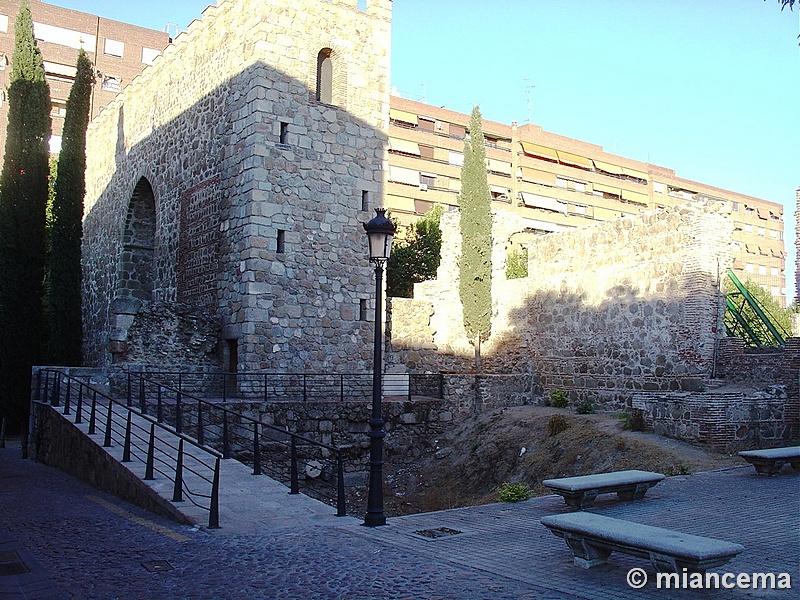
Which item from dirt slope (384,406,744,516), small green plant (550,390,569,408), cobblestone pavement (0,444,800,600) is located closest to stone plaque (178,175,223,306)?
dirt slope (384,406,744,516)

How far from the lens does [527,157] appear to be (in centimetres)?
6131

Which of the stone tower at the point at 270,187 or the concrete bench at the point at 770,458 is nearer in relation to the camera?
the concrete bench at the point at 770,458

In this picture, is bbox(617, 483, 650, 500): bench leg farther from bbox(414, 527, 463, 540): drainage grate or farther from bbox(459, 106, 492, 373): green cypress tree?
bbox(459, 106, 492, 373): green cypress tree

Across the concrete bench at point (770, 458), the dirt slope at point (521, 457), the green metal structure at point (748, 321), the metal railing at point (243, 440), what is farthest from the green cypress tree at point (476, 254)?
the concrete bench at point (770, 458)

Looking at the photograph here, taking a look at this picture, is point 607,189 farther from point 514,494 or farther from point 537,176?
point 514,494

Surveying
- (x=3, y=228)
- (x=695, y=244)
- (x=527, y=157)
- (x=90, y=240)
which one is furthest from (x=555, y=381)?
(x=527, y=157)

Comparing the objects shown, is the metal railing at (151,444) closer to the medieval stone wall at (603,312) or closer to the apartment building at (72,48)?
the medieval stone wall at (603,312)

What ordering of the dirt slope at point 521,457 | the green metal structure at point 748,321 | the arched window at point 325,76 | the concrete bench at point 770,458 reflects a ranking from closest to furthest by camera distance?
1. the concrete bench at point 770,458
2. the dirt slope at point 521,457
3. the green metal structure at point 748,321
4. the arched window at point 325,76

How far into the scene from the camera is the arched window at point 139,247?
2375 centimetres

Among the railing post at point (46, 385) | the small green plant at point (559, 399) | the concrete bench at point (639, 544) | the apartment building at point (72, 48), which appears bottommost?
the concrete bench at point (639, 544)

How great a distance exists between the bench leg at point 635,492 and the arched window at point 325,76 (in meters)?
13.1

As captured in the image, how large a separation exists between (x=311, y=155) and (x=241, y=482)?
10.2 metres

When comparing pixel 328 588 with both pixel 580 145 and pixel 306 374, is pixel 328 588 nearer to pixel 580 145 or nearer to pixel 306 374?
pixel 306 374

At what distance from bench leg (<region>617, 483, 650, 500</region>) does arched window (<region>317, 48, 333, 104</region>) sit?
1309 cm
